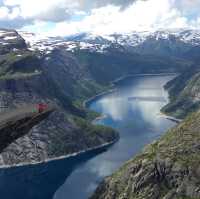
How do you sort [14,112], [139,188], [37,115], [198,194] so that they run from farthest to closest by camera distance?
[139,188] < [198,194] < [14,112] < [37,115]

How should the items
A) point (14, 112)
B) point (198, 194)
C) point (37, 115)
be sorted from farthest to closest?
Answer: point (198, 194), point (14, 112), point (37, 115)

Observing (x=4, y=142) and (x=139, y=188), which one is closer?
(x=4, y=142)

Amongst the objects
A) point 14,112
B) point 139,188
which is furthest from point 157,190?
point 14,112

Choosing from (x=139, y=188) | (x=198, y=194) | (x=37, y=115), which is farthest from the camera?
(x=139, y=188)

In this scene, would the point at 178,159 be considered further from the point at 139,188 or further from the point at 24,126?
the point at 24,126

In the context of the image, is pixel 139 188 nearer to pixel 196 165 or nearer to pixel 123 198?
pixel 123 198

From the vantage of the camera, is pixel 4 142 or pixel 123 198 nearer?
pixel 4 142

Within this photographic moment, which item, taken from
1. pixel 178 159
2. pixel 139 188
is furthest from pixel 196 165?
pixel 139 188

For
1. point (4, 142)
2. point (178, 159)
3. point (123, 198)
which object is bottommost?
point (123, 198)

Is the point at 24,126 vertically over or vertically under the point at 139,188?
over
